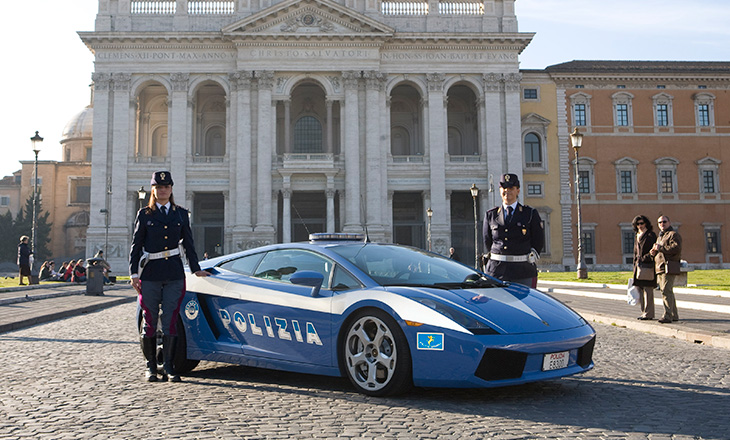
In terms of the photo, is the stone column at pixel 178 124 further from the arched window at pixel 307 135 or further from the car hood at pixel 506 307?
the car hood at pixel 506 307

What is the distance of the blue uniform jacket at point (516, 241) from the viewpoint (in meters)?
7.59

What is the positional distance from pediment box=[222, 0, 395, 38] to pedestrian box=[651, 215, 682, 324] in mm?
36609

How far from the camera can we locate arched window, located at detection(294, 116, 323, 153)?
2026 inches

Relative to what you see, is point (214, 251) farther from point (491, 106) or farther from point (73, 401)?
point (73, 401)

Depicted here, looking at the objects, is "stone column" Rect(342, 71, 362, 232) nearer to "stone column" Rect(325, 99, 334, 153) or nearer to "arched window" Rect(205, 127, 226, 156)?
"stone column" Rect(325, 99, 334, 153)

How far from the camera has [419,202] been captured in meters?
50.7

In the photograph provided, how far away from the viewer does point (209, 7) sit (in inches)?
1907

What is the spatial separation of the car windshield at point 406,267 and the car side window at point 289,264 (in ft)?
0.63

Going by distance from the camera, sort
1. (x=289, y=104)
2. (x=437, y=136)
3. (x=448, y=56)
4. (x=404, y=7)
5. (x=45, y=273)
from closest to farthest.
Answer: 1. (x=45, y=273)
2. (x=289, y=104)
3. (x=437, y=136)
4. (x=448, y=56)
5. (x=404, y=7)

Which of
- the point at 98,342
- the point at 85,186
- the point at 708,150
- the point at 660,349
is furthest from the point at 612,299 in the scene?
the point at 85,186

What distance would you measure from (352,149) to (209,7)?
47.0ft

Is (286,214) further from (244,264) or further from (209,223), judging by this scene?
(244,264)

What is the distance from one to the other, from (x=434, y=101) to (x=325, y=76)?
25.0 feet

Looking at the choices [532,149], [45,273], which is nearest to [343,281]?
A: [45,273]
